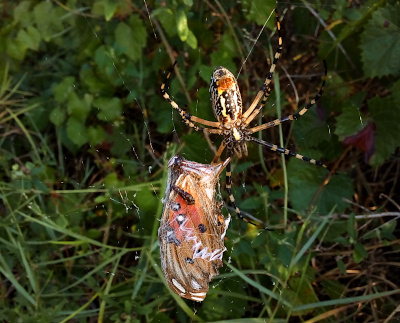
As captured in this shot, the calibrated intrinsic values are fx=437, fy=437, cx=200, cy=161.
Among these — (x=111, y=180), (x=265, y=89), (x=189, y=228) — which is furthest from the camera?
(x=111, y=180)

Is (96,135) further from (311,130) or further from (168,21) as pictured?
(311,130)

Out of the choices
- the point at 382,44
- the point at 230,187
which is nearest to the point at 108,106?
the point at 230,187

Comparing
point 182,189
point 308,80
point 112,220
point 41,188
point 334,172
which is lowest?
point 112,220

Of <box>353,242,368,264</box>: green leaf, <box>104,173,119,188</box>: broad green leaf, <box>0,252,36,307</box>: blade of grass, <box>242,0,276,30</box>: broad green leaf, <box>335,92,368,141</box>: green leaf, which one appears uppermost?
<box>242,0,276,30</box>: broad green leaf

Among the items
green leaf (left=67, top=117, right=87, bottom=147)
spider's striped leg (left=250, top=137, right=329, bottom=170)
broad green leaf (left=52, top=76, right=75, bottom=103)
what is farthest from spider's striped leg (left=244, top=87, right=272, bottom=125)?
broad green leaf (left=52, top=76, right=75, bottom=103)

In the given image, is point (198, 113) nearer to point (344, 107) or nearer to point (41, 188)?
point (344, 107)

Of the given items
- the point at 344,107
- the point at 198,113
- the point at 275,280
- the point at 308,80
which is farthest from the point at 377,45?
the point at 275,280

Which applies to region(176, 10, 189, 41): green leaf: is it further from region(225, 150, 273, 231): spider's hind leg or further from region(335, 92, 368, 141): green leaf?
region(335, 92, 368, 141): green leaf
